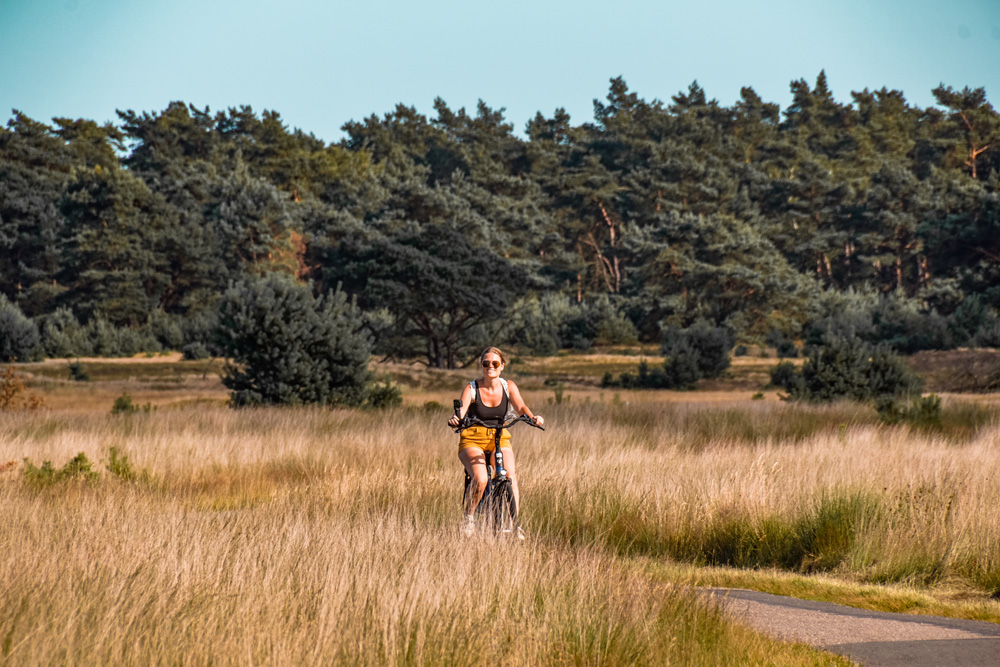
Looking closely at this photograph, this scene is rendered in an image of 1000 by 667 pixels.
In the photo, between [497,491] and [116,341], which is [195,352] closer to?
[116,341]

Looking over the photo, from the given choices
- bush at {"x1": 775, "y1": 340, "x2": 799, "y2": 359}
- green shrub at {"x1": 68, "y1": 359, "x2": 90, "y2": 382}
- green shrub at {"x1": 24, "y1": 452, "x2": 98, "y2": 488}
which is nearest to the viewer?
green shrub at {"x1": 24, "y1": 452, "x2": 98, "y2": 488}

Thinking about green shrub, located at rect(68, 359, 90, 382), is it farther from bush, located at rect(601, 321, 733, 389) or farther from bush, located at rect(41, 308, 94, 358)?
bush, located at rect(601, 321, 733, 389)

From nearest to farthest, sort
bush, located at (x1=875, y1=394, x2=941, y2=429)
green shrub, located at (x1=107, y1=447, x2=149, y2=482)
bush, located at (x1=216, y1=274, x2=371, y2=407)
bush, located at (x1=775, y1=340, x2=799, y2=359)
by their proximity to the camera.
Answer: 1. green shrub, located at (x1=107, y1=447, x2=149, y2=482)
2. bush, located at (x1=875, y1=394, x2=941, y2=429)
3. bush, located at (x1=216, y1=274, x2=371, y2=407)
4. bush, located at (x1=775, y1=340, x2=799, y2=359)

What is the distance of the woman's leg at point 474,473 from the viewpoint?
7.32 metres

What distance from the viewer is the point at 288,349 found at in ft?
66.9

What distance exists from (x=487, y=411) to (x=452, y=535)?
1071 millimetres

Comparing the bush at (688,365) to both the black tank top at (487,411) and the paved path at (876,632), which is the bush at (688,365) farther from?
the paved path at (876,632)

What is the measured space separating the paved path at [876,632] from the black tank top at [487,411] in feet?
6.72

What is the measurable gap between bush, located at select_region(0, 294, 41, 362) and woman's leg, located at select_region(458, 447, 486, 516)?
38731mm

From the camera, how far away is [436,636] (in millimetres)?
4648

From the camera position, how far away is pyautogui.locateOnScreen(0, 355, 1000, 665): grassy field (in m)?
4.68

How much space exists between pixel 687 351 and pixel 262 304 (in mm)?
18573

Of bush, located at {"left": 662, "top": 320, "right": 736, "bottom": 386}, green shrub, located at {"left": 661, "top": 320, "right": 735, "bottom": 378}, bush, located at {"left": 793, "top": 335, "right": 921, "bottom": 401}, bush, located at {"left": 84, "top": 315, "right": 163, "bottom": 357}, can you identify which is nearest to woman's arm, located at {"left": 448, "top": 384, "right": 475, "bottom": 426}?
bush, located at {"left": 793, "top": 335, "right": 921, "bottom": 401}

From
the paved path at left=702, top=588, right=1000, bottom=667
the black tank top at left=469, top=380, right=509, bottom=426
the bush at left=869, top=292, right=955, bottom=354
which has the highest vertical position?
the bush at left=869, top=292, right=955, bottom=354
